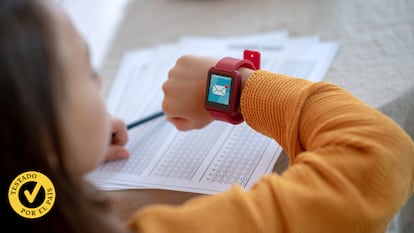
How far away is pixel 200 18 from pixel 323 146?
0.62 m

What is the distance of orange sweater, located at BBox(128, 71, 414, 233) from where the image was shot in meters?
0.55

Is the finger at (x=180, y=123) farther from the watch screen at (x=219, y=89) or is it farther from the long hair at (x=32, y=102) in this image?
the long hair at (x=32, y=102)

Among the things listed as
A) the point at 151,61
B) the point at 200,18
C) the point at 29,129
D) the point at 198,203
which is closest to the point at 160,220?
the point at 198,203

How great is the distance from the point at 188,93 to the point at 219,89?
0.06 meters

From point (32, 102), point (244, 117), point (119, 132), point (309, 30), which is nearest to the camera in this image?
point (32, 102)

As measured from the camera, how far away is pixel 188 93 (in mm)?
807

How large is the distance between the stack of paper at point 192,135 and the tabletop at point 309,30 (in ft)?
0.07

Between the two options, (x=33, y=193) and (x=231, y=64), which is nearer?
(x=33, y=193)

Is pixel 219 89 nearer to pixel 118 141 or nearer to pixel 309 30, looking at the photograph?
pixel 118 141

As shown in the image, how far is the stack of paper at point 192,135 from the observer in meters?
0.76

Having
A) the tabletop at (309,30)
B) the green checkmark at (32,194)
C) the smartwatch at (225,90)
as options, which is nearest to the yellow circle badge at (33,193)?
the green checkmark at (32,194)

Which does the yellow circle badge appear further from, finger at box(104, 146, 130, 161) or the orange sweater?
finger at box(104, 146, 130, 161)

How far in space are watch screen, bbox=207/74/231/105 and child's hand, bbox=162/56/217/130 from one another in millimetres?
31

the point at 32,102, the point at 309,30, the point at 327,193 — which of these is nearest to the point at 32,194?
the point at 32,102
